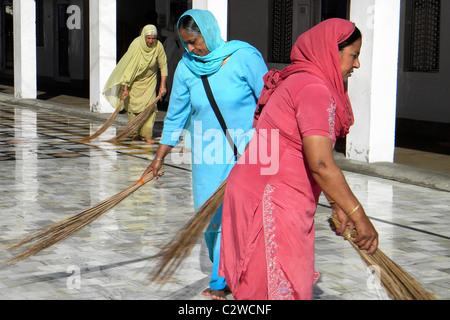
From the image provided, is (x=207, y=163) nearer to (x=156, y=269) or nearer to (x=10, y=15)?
(x=156, y=269)

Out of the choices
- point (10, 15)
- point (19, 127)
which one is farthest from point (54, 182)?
point (10, 15)

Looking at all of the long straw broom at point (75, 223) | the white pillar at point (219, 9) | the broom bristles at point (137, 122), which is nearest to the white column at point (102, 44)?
the white pillar at point (219, 9)

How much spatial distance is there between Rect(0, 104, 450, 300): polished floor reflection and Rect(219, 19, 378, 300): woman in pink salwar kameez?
1.38 m

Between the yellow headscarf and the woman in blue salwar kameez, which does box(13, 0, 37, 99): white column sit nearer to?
the yellow headscarf

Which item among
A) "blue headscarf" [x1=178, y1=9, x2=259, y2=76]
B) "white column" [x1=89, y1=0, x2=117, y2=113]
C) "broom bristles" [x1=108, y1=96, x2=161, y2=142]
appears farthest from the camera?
"white column" [x1=89, y1=0, x2=117, y2=113]

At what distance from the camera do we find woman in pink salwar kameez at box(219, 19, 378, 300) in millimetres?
3090

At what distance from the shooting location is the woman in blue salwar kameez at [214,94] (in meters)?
4.37

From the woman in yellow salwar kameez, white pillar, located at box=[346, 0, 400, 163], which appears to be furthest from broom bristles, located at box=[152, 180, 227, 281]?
the woman in yellow salwar kameez

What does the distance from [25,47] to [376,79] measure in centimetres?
1107

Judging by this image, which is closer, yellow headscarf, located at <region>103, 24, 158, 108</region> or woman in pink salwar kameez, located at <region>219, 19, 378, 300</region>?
woman in pink salwar kameez, located at <region>219, 19, 378, 300</region>

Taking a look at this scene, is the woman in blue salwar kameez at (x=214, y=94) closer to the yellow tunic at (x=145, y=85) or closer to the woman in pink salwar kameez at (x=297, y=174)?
the woman in pink salwar kameez at (x=297, y=174)

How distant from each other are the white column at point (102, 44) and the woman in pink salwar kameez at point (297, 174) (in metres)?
12.0

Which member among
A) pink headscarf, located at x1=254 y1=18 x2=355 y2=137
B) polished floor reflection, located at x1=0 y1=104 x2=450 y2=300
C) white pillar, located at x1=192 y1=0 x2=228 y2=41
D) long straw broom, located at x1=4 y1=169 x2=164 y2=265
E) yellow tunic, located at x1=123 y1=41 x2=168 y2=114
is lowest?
polished floor reflection, located at x1=0 y1=104 x2=450 y2=300

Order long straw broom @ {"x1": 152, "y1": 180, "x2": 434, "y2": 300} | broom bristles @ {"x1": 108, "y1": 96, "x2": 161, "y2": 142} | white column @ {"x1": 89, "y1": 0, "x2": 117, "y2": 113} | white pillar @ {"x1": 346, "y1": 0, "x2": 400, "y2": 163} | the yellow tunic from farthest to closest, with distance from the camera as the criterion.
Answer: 1. white column @ {"x1": 89, "y1": 0, "x2": 117, "y2": 113}
2. the yellow tunic
3. white pillar @ {"x1": 346, "y1": 0, "x2": 400, "y2": 163}
4. broom bristles @ {"x1": 108, "y1": 96, "x2": 161, "y2": 142}
5. long straw broom @ {"x1": 152, "y1": 180, "x2": 434, "y2": 300}
